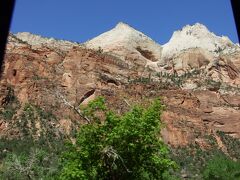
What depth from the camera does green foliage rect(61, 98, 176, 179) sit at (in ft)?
58.5

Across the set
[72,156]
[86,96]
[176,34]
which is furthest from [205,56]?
[72,156]

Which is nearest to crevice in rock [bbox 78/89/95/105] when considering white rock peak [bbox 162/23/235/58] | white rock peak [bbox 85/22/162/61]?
white rock peak [bbox 85/22/162/61]

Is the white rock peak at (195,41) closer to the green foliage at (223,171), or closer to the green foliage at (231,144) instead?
the green foliage at (231,144)

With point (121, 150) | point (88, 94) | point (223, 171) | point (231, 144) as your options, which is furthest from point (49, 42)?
point (121, 150)

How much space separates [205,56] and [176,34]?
3008cm

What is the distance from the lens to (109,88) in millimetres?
110812

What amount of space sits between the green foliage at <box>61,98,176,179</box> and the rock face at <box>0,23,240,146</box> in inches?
2667

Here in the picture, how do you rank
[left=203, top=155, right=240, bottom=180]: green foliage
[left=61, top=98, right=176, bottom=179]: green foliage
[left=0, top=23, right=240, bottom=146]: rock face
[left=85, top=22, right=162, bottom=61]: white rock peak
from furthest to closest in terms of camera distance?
[left=85, top=22, right=162, bottom=61]: white rock peak → [left=0, top=23, right=240, bottom=146]: rock face → [left=203, top=155, right=240, bottom=180]: green foliage → [left=61, top=98, right=176, bottom=179]: green foliage

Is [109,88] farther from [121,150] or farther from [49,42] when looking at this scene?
[121,150]

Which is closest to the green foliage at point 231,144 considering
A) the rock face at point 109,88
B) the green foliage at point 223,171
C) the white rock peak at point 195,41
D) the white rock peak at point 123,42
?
the rock face at point 109,88

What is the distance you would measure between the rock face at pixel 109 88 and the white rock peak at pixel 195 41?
2692cm

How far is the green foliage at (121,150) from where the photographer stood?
1784 cm

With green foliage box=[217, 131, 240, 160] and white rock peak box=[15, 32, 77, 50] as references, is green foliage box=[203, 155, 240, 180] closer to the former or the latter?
green foliage box=[217, 131, 240, 160]

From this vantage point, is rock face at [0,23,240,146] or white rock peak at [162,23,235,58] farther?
white rock peak at [162,23,235,58]
